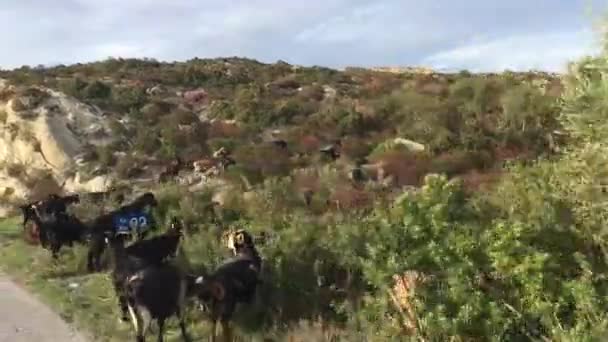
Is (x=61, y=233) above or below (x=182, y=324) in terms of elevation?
below

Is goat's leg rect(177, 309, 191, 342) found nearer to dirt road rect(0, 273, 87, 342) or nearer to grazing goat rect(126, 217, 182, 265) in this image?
dirt road rect(0, 273, 87, 342)

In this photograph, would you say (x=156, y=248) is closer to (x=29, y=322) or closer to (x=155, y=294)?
(x=29, y=322)

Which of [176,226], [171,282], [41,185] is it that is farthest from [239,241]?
[41,185]

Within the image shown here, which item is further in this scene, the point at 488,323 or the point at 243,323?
the point at 243,323

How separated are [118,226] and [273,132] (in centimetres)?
1759

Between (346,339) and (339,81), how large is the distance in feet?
130

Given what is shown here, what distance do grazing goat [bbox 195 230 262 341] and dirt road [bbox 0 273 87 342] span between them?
1946 millimetres

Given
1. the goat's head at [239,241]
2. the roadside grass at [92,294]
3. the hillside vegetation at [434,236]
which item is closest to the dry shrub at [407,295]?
the hillside vegetation at [434,236]

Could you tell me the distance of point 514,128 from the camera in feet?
91.1

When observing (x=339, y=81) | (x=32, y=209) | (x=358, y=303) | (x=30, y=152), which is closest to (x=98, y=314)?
(x=358, y=303)

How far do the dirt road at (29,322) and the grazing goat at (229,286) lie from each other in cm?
195

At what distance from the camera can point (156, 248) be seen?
1275 cm

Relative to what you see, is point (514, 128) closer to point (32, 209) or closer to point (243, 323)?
point (32, 209)

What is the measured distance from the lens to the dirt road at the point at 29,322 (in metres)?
10.8
